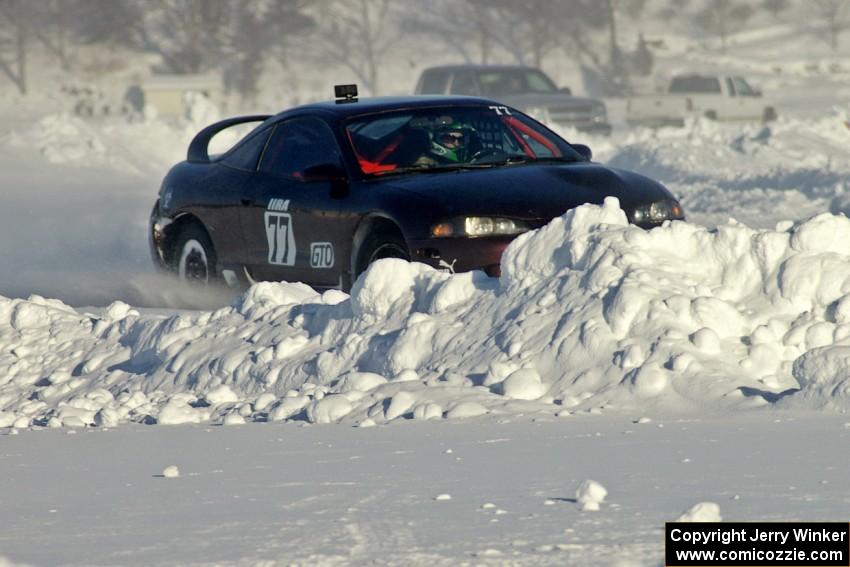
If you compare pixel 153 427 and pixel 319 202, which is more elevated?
pixel 319 202

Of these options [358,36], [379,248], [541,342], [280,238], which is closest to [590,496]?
[541,342]

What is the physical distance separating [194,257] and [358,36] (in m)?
54.9

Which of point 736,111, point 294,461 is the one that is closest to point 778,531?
point 294,461

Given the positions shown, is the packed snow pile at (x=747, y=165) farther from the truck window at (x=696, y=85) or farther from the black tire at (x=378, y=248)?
the black tire at (x=378, y=248)

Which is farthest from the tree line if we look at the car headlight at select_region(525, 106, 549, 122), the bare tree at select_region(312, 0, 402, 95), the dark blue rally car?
the dark blue rally car

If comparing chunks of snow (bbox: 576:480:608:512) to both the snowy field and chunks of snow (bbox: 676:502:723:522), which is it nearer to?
the snowy field

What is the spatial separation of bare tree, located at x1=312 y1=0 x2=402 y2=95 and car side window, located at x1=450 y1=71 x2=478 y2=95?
28.4 meters

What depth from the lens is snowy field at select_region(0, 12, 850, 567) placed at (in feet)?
14.5

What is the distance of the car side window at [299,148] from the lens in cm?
952

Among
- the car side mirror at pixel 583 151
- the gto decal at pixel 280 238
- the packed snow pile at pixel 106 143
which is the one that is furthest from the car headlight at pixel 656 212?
the packed snow pile at pixel 106 143

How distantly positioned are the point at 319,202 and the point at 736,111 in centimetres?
2687

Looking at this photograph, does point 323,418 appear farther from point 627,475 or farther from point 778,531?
point 778,531

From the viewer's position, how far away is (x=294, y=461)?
5.56 meters

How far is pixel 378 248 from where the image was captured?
8.80 m
